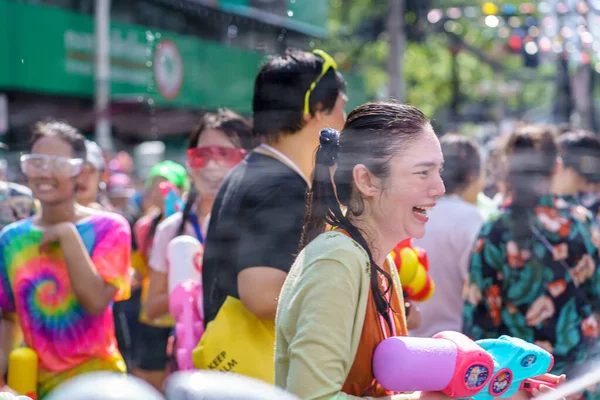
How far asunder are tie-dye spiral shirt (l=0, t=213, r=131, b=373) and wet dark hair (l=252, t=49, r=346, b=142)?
1082mm

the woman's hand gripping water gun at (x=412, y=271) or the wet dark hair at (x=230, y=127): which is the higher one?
the wet dark hair at (x=230, y=127)

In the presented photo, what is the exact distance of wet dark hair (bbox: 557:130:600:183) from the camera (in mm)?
4996

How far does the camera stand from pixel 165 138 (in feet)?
54.5

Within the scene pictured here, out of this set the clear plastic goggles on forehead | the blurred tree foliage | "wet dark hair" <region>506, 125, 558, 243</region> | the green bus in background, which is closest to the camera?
the clear plastic goggles on forehead

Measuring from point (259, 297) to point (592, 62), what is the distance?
41.2ft

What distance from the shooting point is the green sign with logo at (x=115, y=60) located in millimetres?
13445

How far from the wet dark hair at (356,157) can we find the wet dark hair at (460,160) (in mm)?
2454

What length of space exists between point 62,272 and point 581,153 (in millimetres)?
3008

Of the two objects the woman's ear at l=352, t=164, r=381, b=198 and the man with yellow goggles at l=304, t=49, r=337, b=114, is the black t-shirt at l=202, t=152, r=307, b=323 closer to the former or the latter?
the man with yellow goggles at l=304, t=49, r=337, b=114

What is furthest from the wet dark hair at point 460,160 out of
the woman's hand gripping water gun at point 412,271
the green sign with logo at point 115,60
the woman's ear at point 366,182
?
the green sign with logo at point 115,60

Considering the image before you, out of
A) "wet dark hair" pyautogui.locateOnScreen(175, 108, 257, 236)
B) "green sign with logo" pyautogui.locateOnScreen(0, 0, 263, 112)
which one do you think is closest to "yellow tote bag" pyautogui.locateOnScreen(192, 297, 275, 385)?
"wet dark hair" pyautogui.locateOnScreen(175, 108, 257, 236)

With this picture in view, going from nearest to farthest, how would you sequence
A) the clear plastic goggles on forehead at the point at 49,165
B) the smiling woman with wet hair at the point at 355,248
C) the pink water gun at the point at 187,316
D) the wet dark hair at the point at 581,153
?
the smiling woman with wet hair at the point at 355,248, the pink water gun at the point at 187,316, the clear plastic goggles on forehead at the point at 49,165, the wet dark hair at the point at 581,153

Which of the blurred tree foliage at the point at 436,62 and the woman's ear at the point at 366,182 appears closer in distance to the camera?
the woman's ear at the point at 366,182

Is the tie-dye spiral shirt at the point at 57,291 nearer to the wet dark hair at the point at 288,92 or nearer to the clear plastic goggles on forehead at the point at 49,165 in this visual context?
the clear plastic goggles on forehead at the point at 49,165
